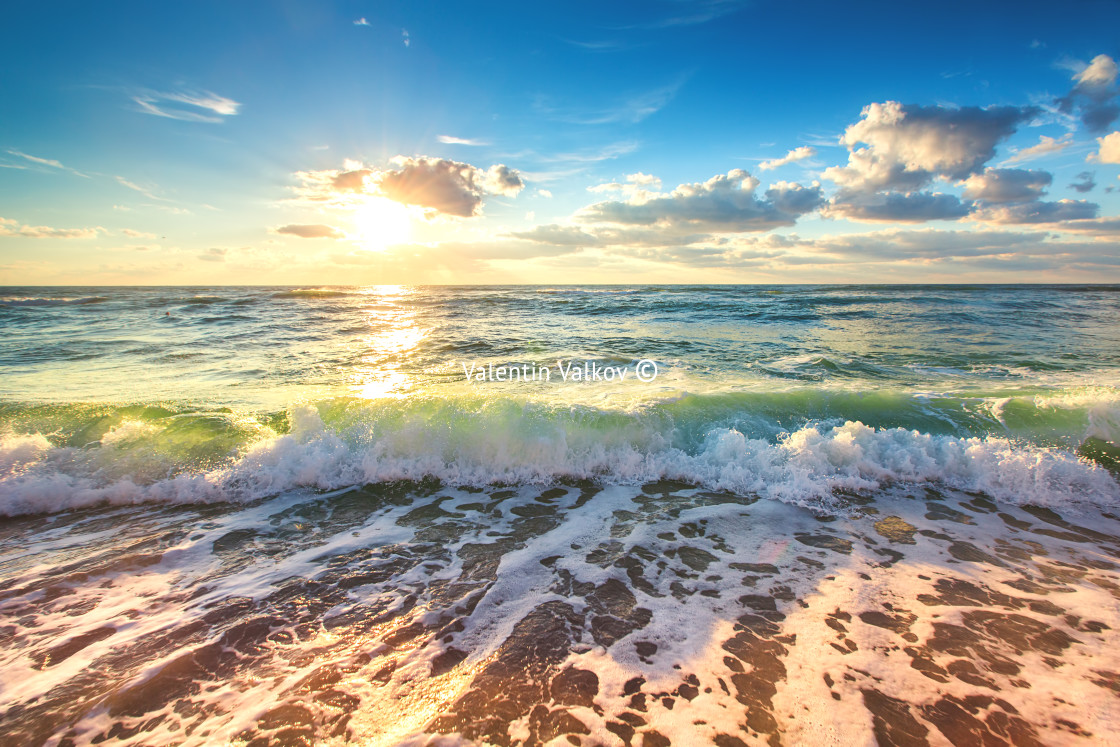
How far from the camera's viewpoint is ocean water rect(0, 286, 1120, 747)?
251 centimetres

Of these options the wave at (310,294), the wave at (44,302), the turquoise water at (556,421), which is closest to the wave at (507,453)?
the turquoise water at (556,421)

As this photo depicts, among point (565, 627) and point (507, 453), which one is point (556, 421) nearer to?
point (507, 453)

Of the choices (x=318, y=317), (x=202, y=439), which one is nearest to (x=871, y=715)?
(x=202, y=439)

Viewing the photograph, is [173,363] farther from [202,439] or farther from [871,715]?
[871,715]

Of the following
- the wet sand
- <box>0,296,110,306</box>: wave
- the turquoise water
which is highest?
<box>0,296,110,306</box>: wave

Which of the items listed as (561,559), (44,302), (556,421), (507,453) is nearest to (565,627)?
(561,559)

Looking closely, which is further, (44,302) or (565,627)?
(44,302)

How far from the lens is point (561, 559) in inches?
161

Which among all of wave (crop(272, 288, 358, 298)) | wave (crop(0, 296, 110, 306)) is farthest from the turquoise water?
wave (crop(272, 288, 358, 298))

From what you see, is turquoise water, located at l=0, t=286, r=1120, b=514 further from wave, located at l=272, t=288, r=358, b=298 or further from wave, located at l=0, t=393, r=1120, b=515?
wave, located at l=272, t=288, r=358, b=298

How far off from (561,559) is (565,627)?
93 centimetres

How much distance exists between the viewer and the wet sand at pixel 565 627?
243cm

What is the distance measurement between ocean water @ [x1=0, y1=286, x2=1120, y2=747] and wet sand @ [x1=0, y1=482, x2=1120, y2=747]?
0.02 metres

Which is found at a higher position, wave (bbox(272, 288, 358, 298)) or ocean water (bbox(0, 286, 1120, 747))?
wave (bbox(272, 288, 358, 298))
